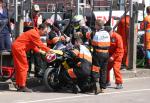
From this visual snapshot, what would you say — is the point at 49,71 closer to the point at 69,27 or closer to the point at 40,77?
the point at 40,77

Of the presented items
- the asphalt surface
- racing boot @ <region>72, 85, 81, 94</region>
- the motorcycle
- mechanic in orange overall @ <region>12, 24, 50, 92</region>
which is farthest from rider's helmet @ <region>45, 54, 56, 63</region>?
racing boot @ <region>72, 85, 81, 94</region>

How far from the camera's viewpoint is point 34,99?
38.7 feet

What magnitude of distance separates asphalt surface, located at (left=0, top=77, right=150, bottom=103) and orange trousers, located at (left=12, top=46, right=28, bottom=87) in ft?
1.05

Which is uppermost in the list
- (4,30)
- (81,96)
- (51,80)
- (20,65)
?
(4,30)

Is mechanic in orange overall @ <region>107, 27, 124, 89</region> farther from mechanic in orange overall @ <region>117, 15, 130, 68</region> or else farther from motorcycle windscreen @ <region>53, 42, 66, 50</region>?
mechanic in orange overall @ <region>117, 15, 130, 68</region>

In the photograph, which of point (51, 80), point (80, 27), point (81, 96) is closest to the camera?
point (81, 96)

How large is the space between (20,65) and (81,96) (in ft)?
5.59

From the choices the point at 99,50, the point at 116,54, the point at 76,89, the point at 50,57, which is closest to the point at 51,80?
the point at 50,57

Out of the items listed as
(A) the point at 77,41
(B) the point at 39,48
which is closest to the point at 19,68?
(B) the point at 39,48

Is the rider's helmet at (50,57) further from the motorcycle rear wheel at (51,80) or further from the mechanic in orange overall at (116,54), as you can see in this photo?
the mechanic in orange overall at (116,54)

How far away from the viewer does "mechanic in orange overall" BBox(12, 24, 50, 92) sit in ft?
42.0

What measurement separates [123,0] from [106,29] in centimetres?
450

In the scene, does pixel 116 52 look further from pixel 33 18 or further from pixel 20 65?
pixel 33 18

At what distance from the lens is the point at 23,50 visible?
42.2ft
